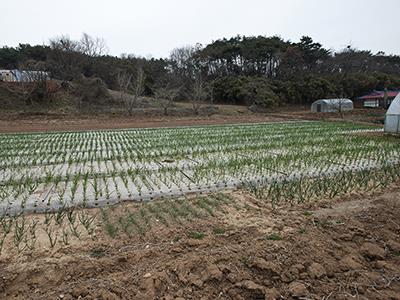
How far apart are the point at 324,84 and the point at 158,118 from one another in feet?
86.7

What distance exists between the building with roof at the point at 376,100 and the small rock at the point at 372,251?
38330 mm

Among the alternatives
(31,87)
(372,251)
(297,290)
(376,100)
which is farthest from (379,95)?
(297,290)

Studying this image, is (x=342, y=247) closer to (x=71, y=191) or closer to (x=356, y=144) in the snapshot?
(x=71, y=191)

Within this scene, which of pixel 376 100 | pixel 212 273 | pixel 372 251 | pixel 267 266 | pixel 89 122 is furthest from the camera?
pixel 376 100

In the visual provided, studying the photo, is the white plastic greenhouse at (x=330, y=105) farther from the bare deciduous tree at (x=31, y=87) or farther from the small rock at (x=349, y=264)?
the small rock at (x=349, y=264)

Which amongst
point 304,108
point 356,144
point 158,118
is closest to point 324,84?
point 304,108

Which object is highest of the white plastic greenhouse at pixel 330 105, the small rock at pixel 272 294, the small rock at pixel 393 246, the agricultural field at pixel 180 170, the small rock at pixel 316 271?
the white plastic greenhouse at pixel 330 105

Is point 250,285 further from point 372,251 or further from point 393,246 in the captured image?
point 393,246

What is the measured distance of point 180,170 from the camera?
7.50m

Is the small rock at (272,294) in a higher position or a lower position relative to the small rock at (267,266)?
lower

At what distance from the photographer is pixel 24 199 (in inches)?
210

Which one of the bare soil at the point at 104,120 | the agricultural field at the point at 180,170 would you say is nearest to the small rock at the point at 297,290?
the agricultural field at the point at 180,170

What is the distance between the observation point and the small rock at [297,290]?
2.83 meters

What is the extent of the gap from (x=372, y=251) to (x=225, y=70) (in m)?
46.6
